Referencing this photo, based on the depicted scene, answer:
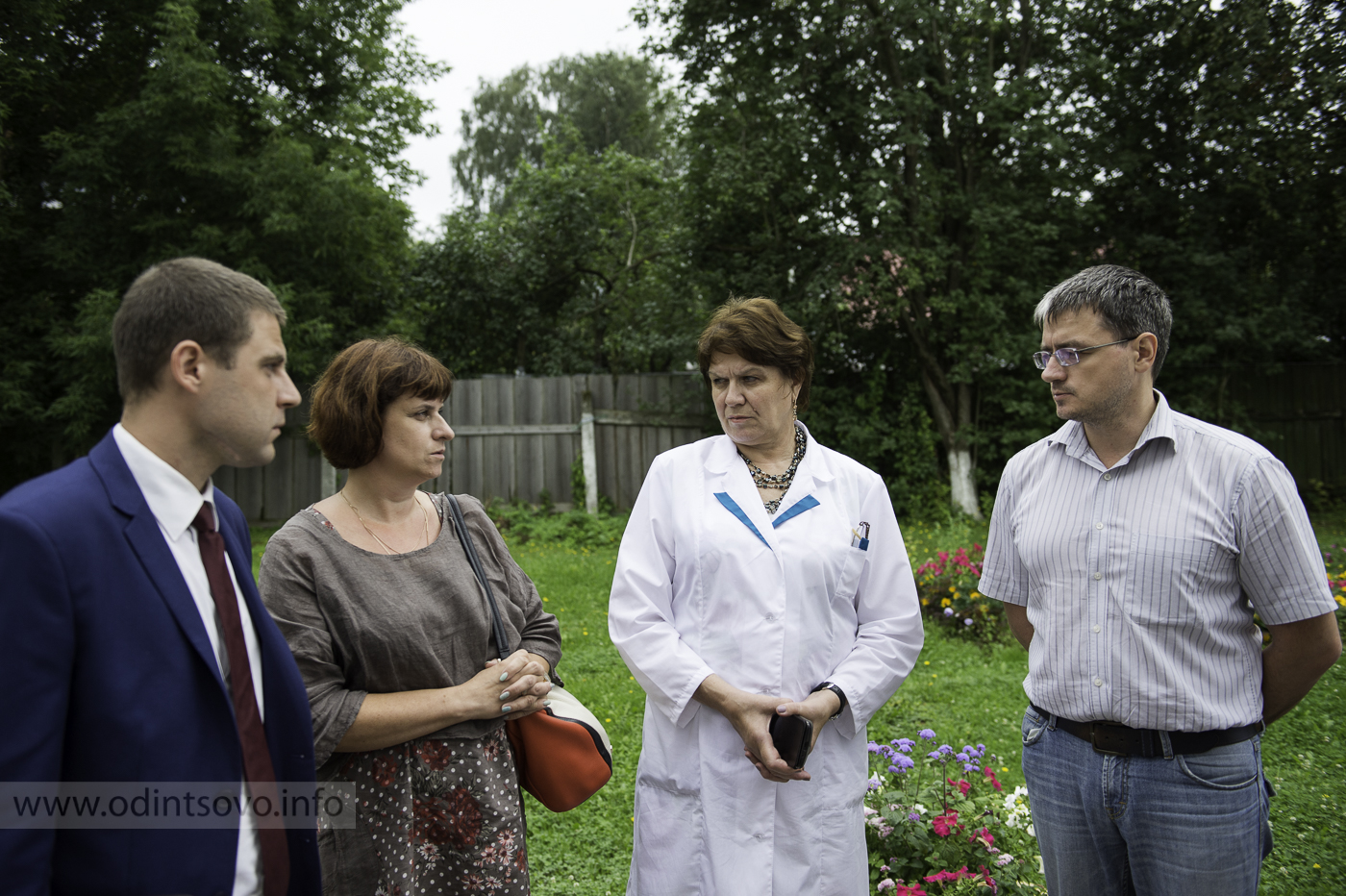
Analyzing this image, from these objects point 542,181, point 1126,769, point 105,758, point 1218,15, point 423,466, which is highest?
point 1218,15

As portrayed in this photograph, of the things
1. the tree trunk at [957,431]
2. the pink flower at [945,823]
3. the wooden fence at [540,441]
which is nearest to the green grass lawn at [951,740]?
the pink flower at [945,823]

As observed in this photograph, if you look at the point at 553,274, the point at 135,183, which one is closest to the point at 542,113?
the point at 553,274

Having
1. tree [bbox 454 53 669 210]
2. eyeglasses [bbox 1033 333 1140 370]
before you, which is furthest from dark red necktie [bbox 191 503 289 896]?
tree [bbox 454 53 669 210]

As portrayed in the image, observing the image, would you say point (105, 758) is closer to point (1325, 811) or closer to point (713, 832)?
point (713, 832)

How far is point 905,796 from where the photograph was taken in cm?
324

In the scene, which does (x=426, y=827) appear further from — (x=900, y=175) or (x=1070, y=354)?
(x=900, y=175)

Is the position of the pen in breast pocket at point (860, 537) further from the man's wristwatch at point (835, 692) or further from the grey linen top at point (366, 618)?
the grey linen top at point (366, 618)

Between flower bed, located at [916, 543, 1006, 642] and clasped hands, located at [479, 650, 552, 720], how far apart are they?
182 inches

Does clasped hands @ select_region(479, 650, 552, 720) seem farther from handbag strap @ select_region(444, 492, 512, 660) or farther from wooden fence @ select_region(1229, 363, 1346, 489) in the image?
wooden fence @ select_region(1229, 363, 1346, 489)

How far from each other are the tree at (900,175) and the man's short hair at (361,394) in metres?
7.87

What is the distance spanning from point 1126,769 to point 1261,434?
438 inches

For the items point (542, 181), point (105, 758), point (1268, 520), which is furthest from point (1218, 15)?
point (105, 758)

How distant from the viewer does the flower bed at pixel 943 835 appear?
9.56 feet

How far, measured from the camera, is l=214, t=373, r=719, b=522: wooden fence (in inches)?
467
